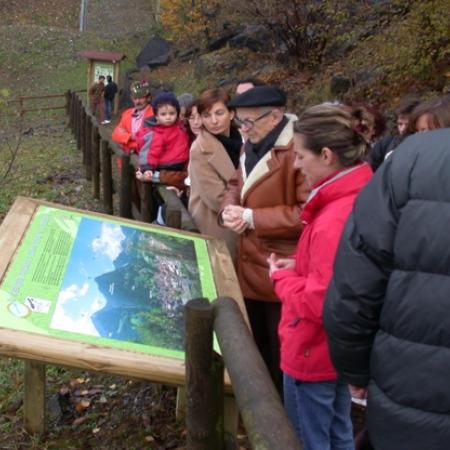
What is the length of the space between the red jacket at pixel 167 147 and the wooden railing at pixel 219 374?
3.30 metres

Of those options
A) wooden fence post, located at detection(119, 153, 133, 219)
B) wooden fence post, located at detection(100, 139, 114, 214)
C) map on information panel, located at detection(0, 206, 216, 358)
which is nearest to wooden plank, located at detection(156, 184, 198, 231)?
map on information panel, located at detection(0, 206, 216, 358)

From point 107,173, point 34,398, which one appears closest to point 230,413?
point 34,398

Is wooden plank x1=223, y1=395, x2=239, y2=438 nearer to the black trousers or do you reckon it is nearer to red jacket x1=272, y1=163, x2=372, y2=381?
red jacket x1=272, y1=163, x2=372, y2=381

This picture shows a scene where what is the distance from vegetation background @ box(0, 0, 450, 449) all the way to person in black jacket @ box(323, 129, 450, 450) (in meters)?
1.86

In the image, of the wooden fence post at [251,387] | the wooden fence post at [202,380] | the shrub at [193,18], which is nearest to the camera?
→ the wooden fence post at [251,387]

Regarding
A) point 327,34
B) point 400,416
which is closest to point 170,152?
point 400,416

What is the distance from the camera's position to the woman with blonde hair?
238 centimetres

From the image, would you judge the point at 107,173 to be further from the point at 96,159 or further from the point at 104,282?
the point at 104,282

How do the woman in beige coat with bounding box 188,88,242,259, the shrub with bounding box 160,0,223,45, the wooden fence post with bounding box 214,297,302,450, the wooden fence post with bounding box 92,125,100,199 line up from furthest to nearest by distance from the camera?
the shrub with bounding box 160,0,223,45 → the wooden fence post with bounding box 92,125,100,199 → the woman in beige coat with bounding box 188,88,242,259 → the wooden fence post with bounding box 214,297,302,450

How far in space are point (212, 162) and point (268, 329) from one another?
41.2 inches

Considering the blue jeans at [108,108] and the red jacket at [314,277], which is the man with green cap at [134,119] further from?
the blue jeans at [108,108]

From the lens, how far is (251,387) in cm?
175

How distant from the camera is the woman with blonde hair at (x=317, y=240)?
7.80 ft

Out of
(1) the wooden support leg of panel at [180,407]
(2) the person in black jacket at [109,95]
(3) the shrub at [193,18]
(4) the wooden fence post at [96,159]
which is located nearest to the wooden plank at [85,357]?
(1) the wooden support leg of panel at [180,407]
